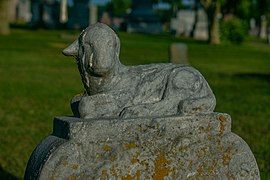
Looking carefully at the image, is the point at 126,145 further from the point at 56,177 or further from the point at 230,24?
the point at 230,24

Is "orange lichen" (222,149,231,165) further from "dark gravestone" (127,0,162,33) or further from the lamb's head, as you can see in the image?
"dark gravestone" (127,0,162,33)

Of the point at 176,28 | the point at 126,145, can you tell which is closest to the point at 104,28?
the point at 126,145

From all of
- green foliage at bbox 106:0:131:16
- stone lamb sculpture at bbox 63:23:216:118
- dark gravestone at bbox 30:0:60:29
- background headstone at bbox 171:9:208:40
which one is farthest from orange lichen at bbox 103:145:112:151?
green foliage at bbox 106:0:131:16

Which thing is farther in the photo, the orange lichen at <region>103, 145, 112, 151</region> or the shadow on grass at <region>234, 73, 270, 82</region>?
the shadow on grass at <region>234, 73, 270, 82</region>

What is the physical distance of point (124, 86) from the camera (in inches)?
197

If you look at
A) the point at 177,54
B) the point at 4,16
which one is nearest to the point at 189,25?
the point at 4,16

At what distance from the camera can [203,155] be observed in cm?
486

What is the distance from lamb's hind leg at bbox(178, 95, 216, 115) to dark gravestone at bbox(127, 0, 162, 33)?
52220 mm

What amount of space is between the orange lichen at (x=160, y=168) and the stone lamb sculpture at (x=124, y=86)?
32 centimetres

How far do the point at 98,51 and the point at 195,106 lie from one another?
2.51 feet

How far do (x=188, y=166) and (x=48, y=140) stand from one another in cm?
97

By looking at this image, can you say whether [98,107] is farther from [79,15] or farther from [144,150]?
[79,15]

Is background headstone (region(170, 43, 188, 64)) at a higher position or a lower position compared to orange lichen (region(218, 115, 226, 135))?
lower

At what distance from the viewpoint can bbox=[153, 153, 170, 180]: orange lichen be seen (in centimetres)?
476
